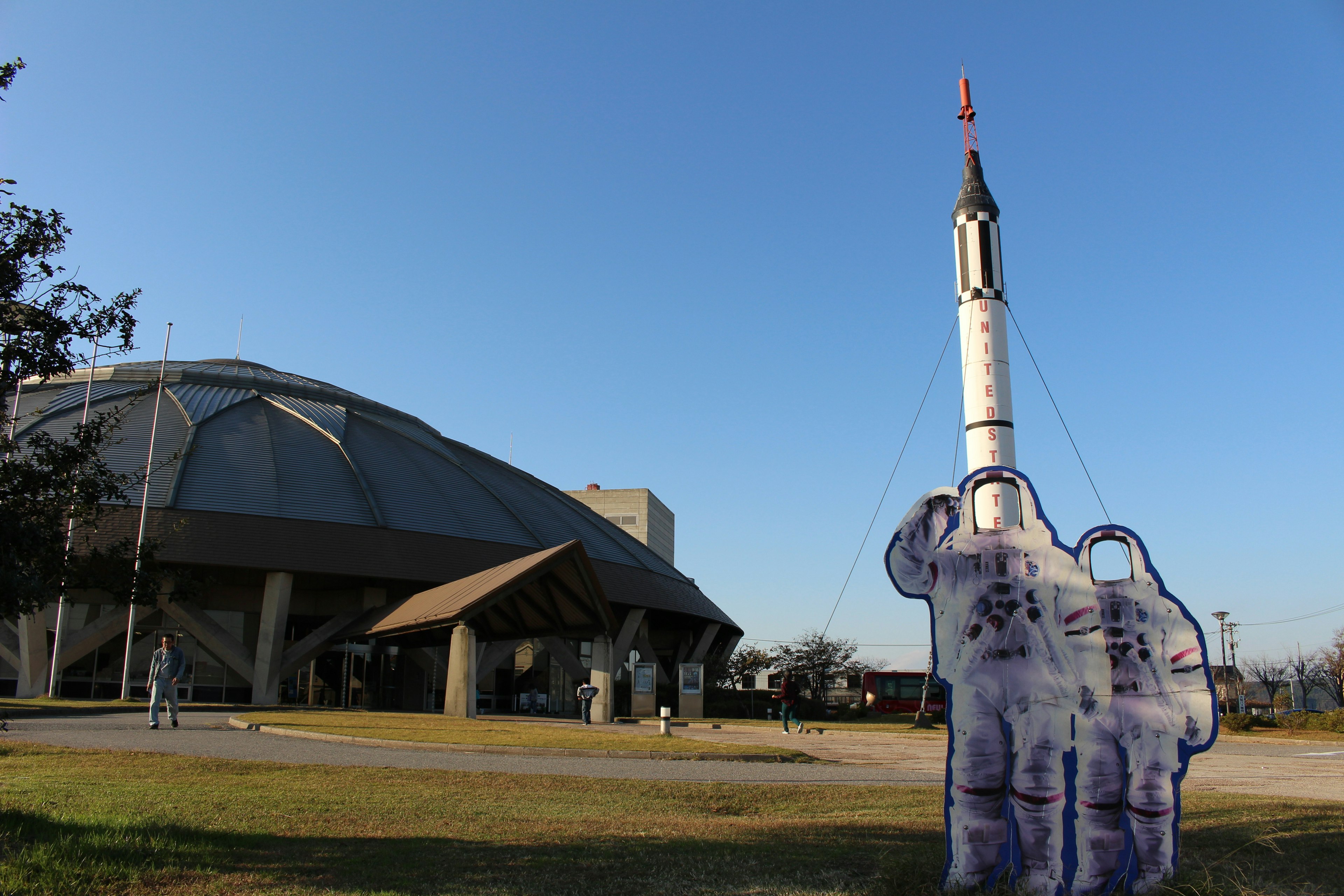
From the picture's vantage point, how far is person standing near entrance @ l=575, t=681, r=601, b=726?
26.0 meters

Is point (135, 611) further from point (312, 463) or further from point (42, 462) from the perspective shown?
point (42, 462)

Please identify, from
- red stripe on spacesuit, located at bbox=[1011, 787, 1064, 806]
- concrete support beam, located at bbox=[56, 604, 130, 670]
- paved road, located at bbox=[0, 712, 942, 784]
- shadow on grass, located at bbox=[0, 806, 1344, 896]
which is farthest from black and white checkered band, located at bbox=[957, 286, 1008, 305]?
concrete support beam, located at bbox=[56, 604, 130, 670]

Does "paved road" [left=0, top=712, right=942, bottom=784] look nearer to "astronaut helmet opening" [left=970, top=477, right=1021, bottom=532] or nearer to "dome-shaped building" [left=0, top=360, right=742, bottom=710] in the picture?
"astronaut helmet opening" [left=970, top=477, right=1021, bottom=532]

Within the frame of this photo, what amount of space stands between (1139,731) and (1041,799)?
2.65ft

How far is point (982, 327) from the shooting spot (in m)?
29.7

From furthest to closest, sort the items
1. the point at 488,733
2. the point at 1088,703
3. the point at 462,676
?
1. the point at 462,676
2. the point at 488,733
3. the point at 1088,703

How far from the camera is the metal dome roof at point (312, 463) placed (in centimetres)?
3816

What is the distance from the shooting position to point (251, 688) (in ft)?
123

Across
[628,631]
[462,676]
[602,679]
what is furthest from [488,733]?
[628,631]

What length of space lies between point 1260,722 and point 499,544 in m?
34.4

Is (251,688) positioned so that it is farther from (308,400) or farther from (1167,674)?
(1167,674)

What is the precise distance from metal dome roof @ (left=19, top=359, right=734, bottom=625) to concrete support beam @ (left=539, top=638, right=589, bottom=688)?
428 centimetres

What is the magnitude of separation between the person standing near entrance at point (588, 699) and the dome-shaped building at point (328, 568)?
1.96m

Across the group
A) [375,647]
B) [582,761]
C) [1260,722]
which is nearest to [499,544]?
[375,647]
